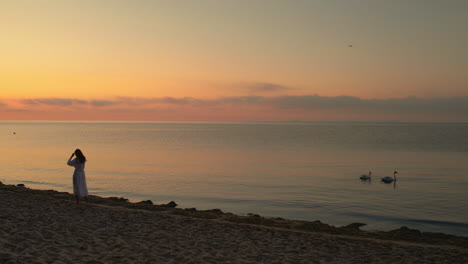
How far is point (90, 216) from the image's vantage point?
47.6 feet

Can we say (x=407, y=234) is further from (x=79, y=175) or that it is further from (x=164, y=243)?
(x=79, y=175)

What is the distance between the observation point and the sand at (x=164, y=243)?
9.52 metres

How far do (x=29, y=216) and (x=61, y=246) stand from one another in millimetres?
4494

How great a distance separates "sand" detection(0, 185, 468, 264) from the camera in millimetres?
9516

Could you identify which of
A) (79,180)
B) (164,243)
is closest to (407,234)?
(164,243)

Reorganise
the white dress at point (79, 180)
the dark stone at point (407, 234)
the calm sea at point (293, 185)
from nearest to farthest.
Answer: the dark stone at point (407, 234) → the white dress at point (79, 180) → the calm sea at point (293, 185)

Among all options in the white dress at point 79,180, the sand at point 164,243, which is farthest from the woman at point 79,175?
the sand at point 164,243

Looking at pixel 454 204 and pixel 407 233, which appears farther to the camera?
pixel 454 204

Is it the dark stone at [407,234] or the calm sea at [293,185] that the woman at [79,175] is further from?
the dark stone at [407,234]

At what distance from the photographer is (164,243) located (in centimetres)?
1113

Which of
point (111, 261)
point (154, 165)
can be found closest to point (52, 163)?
point (154, 165)

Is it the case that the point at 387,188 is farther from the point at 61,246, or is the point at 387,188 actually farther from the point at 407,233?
the point at 61,246

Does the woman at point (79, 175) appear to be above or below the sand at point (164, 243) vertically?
above

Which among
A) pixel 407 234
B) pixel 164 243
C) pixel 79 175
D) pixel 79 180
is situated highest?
pixel 79 175
